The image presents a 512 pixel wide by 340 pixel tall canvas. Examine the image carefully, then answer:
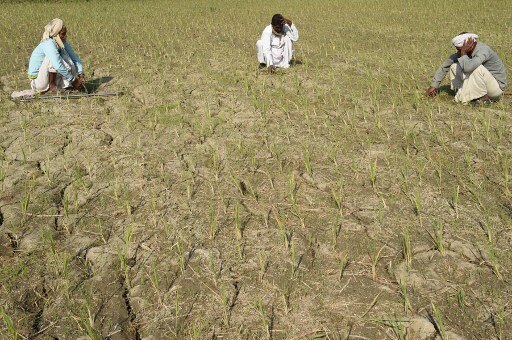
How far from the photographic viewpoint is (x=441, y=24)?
8.98m

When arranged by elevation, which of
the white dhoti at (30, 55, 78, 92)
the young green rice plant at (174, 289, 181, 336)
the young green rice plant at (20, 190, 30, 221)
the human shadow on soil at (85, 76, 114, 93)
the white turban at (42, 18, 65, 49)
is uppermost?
the white turban at (42, 18, 65, 49)

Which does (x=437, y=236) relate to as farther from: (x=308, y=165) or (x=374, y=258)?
(x=308, y=165)

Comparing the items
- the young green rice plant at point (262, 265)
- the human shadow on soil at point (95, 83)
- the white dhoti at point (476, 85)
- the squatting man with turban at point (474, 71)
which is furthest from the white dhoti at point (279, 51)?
the young green rice plant at point (262, 265)

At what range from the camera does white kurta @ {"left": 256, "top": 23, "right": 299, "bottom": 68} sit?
19.1ft

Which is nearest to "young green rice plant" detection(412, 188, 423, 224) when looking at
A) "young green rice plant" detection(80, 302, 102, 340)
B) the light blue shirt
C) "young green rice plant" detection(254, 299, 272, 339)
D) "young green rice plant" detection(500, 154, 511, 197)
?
"young green rice plant" detection(500, 154, 511, 197)

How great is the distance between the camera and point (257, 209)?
264cm

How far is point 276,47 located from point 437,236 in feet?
13.9

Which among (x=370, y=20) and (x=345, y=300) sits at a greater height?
(x=370, y=20)

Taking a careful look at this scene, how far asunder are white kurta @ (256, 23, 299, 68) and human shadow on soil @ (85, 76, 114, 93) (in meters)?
2.04

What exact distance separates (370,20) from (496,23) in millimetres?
2540

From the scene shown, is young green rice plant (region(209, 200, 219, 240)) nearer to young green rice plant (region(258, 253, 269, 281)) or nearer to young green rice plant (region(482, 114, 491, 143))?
young green rice plant (region(258, 253, 269, 281))

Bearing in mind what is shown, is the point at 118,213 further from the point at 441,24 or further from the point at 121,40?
the point at 441,24

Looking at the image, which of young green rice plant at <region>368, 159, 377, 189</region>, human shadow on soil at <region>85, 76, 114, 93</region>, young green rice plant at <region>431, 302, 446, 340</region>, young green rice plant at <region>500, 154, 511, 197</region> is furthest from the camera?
human shadow on soil at <region>85, 76, 114, 93</region>

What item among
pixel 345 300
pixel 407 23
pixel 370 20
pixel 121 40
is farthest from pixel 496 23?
pixel 345 300
